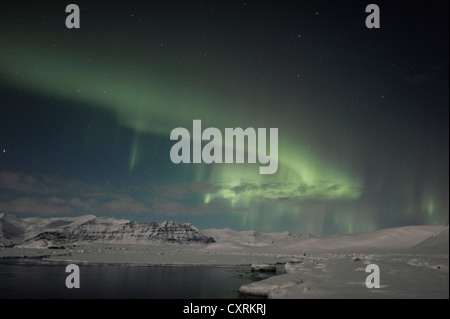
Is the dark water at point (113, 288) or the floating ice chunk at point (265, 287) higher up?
the floating ice chunk at point (265, 287)

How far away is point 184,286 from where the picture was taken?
33.9 meters

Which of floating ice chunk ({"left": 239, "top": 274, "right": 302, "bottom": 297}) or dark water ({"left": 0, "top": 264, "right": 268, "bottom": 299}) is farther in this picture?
dark water ({"left": 0, "top": 264, "right": 268, "bottom": 299})

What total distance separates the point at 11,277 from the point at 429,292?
43.7 meters

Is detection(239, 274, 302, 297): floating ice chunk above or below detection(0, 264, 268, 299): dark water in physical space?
above

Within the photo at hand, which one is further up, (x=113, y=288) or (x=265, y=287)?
(x=265, y=287)

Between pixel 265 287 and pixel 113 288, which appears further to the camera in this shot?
pixel 113 288

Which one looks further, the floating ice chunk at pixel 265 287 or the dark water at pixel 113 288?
the dark water at pixel 113 288

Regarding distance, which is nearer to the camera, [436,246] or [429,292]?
[429,292]

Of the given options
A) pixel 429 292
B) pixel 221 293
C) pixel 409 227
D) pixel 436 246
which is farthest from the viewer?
pixel 409 227
